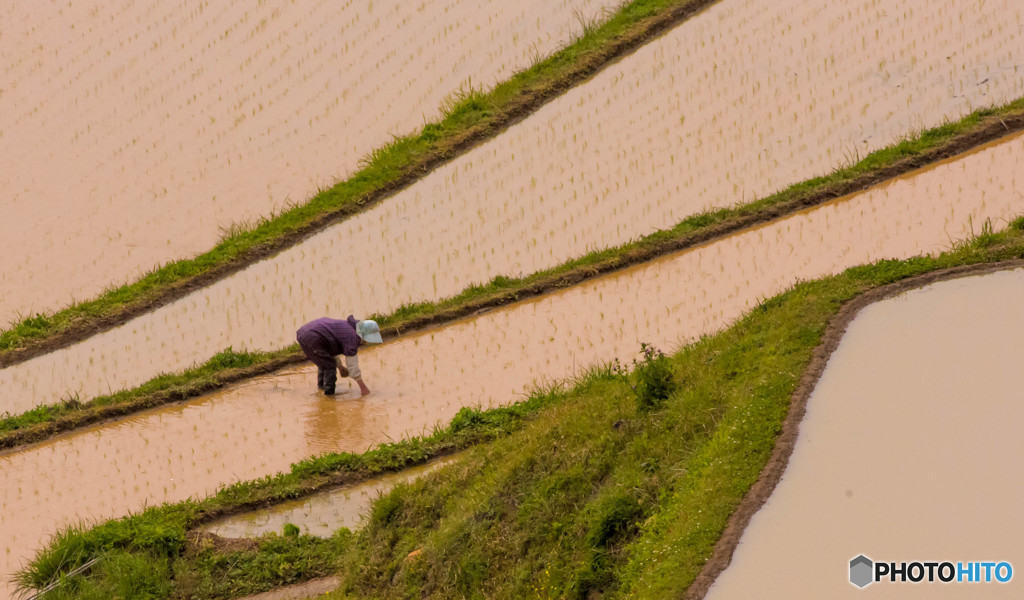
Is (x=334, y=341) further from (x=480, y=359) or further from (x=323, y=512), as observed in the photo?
(x=323, y=512)

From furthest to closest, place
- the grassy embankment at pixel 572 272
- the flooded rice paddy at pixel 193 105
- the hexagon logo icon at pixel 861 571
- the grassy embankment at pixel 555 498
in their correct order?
the flooded rice paddy at pixel 193 105, the grassy embankment at pixel 572 272, the grassy embankment at pixel 555 498, the hexagon logo icon at pixel 861 571

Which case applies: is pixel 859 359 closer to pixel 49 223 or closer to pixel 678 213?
pixel 678 213

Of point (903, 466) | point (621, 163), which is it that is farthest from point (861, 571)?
point (621, 163)

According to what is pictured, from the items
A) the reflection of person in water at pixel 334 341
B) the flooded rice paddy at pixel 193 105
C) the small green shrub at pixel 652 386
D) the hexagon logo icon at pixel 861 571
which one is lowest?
the hexagon logo icon at pixel 861 571

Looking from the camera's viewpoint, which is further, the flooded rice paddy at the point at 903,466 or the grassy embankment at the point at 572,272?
the grassy embankment at the point at 572,272

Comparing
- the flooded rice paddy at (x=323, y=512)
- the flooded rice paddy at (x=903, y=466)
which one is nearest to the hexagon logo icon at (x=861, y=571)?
the flooded rice paddy at (x=903, y=466)

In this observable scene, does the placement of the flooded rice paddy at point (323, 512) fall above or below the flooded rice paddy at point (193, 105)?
below

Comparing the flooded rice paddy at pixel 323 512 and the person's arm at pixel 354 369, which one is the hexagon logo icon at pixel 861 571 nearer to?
the flooded rice paddy at pixel 323 512
